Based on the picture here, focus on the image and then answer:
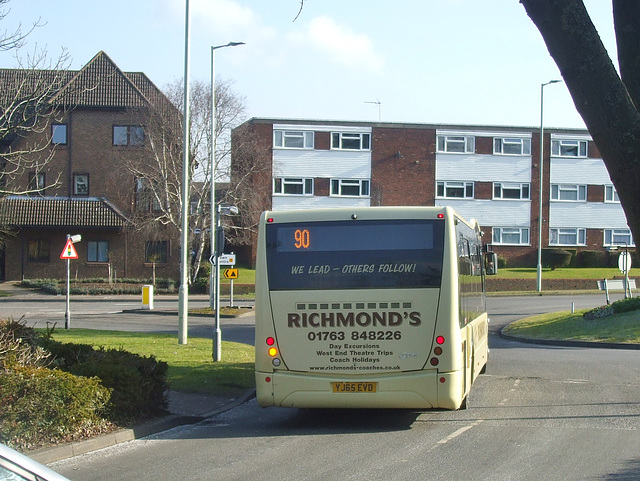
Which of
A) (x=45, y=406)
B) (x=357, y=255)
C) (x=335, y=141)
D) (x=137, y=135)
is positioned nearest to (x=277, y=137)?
(x=335, y=141)

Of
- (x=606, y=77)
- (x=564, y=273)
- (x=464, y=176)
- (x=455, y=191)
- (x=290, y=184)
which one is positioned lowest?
(x=564, y=273)

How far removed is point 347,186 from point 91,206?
16.6 m

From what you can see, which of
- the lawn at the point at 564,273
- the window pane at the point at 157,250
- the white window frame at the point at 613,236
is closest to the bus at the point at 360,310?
the window pane at the point at 157,250

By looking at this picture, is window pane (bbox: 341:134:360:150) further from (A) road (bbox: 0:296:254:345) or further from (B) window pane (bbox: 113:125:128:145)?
(A) road (bbox: 0:296:254:345)

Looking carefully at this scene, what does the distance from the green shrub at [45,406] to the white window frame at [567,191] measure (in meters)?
49.7

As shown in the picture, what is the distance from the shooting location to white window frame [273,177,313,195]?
52.0 metres

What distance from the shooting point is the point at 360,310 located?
1005 centimetres

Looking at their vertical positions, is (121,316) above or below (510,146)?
below

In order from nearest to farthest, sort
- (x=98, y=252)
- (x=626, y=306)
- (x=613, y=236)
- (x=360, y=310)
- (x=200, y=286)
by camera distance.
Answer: (x=360, y=310) → (x=626, y=306) → (x=200, y=286) → (x=98, y=252) → (x=613, y=236)

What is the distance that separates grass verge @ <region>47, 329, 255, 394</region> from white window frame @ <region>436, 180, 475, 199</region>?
113 feet

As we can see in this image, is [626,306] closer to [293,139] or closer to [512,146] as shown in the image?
[512,146]

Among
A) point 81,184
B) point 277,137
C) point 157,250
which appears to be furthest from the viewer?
point 277,137

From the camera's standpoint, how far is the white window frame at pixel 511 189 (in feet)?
177

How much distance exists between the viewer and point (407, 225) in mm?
10234
